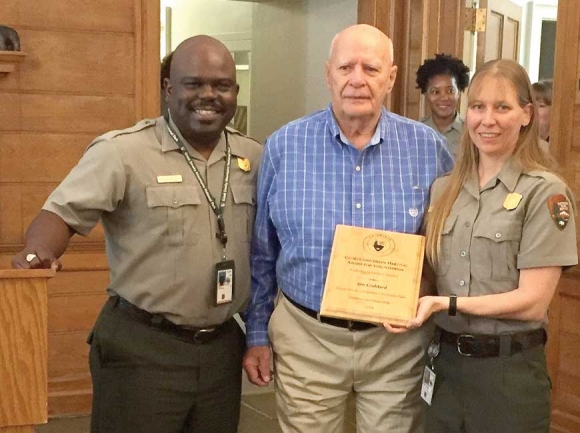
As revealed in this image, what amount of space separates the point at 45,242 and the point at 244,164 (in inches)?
23.2

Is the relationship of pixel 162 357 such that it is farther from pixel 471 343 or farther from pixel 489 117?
pixel 489 117

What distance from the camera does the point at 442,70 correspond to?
3.66m

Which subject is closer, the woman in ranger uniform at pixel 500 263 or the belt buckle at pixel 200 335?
the woman in ranger uniform at pixel 500 263

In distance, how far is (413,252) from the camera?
1763 millimetres

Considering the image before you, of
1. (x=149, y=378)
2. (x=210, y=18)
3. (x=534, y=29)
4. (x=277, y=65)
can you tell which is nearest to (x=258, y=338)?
(x=149, y=378)

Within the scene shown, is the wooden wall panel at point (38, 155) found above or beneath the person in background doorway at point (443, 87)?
beneath

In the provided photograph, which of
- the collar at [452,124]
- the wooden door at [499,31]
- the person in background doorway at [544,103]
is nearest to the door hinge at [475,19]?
the wooden door at [499,31]

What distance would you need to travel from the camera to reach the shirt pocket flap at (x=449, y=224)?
1.75 metres

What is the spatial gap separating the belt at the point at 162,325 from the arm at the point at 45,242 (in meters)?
0.24

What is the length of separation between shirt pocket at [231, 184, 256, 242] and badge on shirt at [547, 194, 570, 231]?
77 cm

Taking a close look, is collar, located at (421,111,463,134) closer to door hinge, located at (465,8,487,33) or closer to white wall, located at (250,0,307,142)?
door hinge, located at (465,8,487,33)

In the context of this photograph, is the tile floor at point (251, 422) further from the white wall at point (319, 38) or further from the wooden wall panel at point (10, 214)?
the white wall at point (319, 38)

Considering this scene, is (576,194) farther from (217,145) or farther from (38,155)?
(38,155)

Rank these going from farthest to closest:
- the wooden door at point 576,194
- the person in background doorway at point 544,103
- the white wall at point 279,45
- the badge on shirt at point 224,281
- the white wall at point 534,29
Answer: the white wall at point 534,29 → the white wall at point 279,45 → the person in background doorway at point 544,103 → the wooden door at point 576,194 → the badge on shirt at point 224,281
